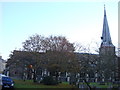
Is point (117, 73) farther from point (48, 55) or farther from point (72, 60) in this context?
point (48, 55)

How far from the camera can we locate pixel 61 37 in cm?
1609

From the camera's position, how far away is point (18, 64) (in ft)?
53.7

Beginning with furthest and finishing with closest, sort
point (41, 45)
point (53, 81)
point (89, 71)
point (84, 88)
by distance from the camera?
1. point (41, 45)
2. point (53, 81)
3. point (89, 71)
4. point (84, 88)

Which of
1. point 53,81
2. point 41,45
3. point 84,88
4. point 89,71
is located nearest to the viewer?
point 84,88

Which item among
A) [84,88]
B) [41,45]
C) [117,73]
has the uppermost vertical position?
[41,45]

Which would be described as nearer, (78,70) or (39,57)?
(78,70)

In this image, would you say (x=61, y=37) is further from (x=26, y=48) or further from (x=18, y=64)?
(x=18, y=64)

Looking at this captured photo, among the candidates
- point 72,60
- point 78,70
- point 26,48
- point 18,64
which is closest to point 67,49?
point 72,60

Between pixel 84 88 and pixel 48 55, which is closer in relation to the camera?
pixel 84 88

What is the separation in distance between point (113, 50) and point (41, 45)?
5.59m

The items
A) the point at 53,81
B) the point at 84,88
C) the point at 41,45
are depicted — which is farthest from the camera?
the point at 41,45

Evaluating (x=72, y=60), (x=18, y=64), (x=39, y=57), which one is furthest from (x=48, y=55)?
(x=18, y=64)

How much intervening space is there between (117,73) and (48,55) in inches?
204

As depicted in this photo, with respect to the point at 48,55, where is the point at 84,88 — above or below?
below
